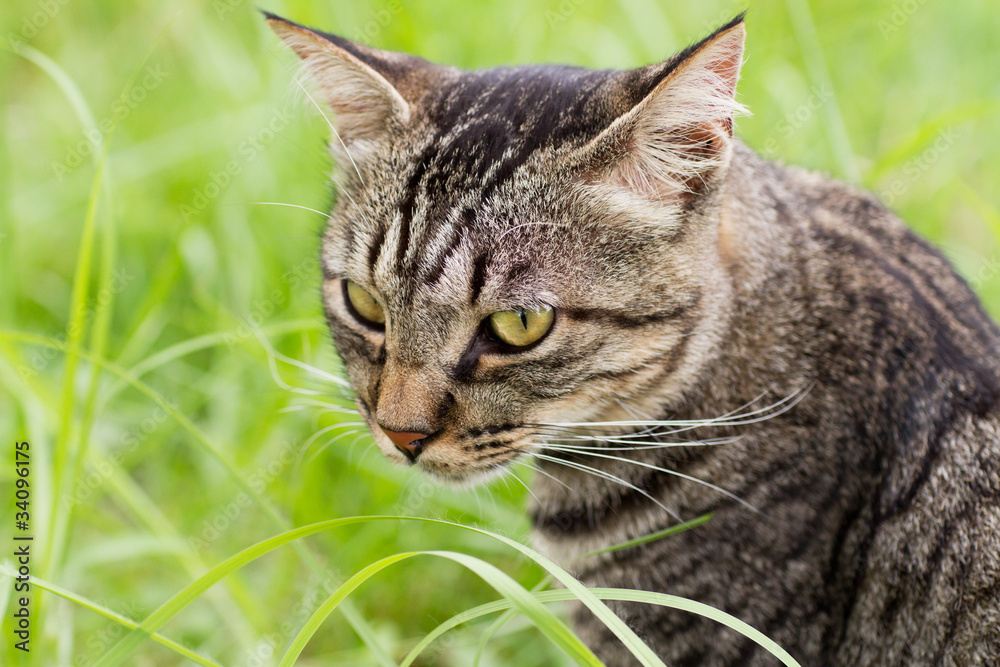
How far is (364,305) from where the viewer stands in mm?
1854

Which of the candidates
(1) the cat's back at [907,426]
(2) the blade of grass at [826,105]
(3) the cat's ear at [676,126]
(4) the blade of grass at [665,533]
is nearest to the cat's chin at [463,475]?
(4) the blade of grass at [665,533]

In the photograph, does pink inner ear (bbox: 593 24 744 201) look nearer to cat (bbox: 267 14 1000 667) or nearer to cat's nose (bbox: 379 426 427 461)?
cat (bbox: 267 14 1000 667)

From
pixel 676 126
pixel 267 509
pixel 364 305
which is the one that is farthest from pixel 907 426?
pixel 267 509

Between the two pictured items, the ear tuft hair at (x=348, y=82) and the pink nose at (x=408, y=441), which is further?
the ear tuft hair at (x=348, y=82)

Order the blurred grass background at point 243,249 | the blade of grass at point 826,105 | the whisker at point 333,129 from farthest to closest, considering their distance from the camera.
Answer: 1. the blade of grass at point 826,105
2. the blurred grass background at point 243,249
3. the whisker at point 333,129

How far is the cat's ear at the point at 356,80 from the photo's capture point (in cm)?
182

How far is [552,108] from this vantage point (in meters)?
1.77

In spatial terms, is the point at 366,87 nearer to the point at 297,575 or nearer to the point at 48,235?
the point at 297,575

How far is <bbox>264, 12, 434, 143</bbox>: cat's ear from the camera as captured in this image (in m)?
1.82

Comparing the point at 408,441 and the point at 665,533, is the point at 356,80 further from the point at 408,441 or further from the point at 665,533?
the point at 665,533

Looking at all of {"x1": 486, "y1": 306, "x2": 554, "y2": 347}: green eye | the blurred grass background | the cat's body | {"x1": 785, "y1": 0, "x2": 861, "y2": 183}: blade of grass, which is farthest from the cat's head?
{"x1": 785, "y1": 0, "x2": 861, "y2": 183}: blade of grass

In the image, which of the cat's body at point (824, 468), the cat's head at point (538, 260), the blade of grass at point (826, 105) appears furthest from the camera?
the blade of grass at point (826, 105)

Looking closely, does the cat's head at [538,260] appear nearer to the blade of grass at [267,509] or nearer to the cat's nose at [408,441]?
the cat's nose at [408,441]

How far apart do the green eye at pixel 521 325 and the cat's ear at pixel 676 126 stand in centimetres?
32
